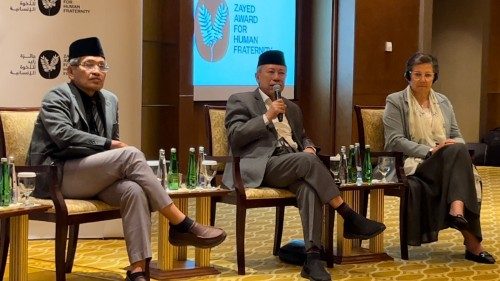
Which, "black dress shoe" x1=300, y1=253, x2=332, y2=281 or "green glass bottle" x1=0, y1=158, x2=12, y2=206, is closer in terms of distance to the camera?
"green glass bottle" x1=0, y1=158, x2=12, y2=206

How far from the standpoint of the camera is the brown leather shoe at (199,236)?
13.8 ft

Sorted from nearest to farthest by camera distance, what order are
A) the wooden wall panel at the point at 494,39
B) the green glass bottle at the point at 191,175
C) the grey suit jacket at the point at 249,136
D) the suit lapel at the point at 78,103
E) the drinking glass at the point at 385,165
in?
the suit lapel at the point at 78,103, the green glass bottle at the point at 191,175, the grey suit jacket at the point at 249,136, the drinking glass at the point at 385,165, the wooden wall panel at the point at 494,39

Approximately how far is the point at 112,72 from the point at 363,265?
82.7 inches

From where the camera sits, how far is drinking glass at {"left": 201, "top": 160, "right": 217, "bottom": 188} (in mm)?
4648

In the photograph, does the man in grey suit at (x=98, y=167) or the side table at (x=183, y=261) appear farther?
the side table at (x=183, y=261)

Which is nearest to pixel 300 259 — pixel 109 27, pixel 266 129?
pixel 266 129

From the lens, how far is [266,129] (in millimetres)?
4988

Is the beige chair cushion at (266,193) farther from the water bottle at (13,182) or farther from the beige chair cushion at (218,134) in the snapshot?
the water bottle at (13,182)

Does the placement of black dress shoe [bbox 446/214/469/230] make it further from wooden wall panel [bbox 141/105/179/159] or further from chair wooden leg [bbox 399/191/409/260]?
wooden wall panel [bbox 141/105/179/159]

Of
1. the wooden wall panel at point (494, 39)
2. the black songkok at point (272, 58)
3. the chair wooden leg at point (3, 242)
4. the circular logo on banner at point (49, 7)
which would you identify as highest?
the wooden wall panel at point (494, 39)

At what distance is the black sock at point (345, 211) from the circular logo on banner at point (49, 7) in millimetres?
2255

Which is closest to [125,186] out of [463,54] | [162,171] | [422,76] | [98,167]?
[98,167]

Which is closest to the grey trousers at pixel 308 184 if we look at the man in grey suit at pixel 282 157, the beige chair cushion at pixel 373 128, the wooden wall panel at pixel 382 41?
the man in grey suit at pixel 282 157

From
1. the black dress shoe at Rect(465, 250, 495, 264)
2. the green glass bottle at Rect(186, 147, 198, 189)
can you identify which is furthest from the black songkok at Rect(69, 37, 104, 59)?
the black dress shoe at Rect(465, 250, 495, 264)
